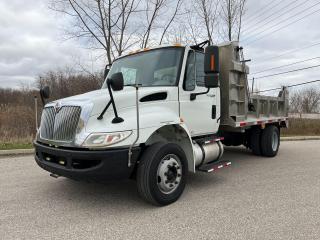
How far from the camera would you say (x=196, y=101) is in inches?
205

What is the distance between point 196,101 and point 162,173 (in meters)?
1.54

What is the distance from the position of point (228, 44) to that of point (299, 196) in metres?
3.35

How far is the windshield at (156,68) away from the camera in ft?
16.0

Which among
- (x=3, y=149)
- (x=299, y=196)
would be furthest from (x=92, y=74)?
(x=299, y=196)

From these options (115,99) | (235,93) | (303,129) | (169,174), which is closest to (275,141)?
(235,93)

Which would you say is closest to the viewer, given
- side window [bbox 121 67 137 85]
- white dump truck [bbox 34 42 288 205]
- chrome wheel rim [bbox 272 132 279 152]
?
white dump truck [bbox 34 42 288 205]

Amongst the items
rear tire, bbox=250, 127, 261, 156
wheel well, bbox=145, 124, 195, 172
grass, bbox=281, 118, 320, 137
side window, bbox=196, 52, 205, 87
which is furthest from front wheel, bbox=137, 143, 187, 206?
grass, bbox=281, 118, 320, 137

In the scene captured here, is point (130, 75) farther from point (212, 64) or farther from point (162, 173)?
point (162, 173)

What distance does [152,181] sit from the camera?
4.10 metres

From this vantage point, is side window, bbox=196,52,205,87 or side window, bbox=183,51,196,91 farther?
side window, bbox=196,52,205,87

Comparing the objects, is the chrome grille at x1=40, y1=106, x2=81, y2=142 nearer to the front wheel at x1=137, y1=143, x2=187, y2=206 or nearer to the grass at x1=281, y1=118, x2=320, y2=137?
the front wheel at x1=137, y1=143, x2=187, y2=206

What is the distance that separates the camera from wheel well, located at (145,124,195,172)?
4.77 meters

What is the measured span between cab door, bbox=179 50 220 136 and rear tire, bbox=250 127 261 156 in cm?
291

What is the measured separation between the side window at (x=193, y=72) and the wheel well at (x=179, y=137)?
72 cm
